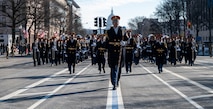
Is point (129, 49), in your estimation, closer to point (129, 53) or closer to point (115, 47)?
point (129, 53)

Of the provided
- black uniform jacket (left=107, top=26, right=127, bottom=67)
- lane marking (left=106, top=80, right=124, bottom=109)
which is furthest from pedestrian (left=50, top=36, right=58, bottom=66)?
lane marking (left=106, top=80, right=124, bottom=109)

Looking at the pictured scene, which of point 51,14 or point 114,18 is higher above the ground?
point 51,14

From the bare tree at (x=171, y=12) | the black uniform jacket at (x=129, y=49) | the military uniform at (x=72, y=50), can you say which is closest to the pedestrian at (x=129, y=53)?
the black uniform jacket at (x=129, y=49)

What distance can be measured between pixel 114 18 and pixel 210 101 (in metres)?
Result: 4.73

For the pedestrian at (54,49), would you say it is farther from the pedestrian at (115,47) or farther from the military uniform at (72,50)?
the pedestrian at (115,47)

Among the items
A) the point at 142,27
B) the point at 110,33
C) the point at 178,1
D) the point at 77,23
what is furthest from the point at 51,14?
the point at 142,27

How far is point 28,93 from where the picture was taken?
14523 millimetres

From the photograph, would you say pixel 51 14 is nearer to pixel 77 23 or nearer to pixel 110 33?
pixel 77 23

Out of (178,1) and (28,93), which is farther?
(178,1)

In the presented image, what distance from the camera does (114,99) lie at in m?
12.9

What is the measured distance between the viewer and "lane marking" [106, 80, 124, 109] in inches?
455

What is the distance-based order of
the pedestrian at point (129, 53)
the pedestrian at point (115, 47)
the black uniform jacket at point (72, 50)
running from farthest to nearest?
the pedestrian at point (129, 53) < the black uniform jacket at point (72, 50) < the pedestrian at point (115, 47)

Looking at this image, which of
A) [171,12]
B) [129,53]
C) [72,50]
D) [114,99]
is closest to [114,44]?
[114,99]

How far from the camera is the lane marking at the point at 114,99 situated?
11557 millimetres
